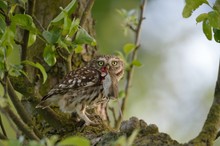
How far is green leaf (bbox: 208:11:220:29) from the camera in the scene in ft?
7.10

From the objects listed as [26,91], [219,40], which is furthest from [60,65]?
[219,40]

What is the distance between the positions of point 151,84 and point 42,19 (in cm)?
383

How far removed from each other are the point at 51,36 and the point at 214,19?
640mm

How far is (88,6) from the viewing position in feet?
10.4

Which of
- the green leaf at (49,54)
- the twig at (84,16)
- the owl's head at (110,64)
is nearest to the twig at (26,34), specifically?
the green leaf at (49,54)

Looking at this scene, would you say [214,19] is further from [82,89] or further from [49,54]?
[82,89]

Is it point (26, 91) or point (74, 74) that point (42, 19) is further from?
point (26, 91)

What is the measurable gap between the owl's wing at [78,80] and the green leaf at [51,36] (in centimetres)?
88

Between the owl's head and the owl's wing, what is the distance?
0.06 metres

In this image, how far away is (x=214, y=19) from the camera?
2.17 metres

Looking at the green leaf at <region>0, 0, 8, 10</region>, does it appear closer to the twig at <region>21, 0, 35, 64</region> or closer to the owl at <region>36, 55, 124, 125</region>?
the twig at <region>21, 0, 35, 64</region>

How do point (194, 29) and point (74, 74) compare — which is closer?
point (74, 74)

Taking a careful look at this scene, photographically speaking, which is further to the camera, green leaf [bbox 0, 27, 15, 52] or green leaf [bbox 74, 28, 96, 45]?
green leaf [bbox 74, 28, 96, 45]

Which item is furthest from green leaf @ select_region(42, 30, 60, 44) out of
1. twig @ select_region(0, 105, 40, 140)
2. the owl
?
the owl
